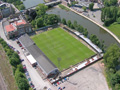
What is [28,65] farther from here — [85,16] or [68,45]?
[85,16]

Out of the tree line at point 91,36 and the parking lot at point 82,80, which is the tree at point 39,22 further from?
the parking lot at point 82,80

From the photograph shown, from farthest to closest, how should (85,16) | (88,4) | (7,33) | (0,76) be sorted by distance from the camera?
(88,4) → (85,16) → (7,33) → (0,76)

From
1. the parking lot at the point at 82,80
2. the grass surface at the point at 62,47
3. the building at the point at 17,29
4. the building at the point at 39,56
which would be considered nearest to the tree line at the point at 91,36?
the grass surface at the point at 62,47

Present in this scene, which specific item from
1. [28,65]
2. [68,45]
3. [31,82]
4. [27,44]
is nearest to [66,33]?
[68,45]

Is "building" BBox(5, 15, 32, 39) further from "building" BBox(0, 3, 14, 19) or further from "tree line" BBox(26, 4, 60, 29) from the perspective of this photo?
"building" BBox(0, 3, 14, 19)

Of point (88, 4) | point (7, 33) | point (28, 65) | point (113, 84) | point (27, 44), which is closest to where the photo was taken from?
point (113, 84)

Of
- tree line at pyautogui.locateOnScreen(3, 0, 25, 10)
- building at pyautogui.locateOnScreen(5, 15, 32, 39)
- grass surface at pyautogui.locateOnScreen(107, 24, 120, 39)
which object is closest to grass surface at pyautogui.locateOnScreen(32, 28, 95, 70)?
building at pyautogui.locateOnScreen(5, 15, 32, 39)
